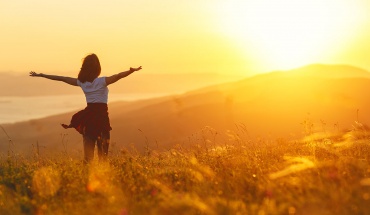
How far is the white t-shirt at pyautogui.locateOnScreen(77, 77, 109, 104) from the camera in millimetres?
10766

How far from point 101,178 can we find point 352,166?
3.33m

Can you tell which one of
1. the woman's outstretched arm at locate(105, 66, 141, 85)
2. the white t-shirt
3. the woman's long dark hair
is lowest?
the white t-shirt

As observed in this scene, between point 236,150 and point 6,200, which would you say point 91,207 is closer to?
point 6,200

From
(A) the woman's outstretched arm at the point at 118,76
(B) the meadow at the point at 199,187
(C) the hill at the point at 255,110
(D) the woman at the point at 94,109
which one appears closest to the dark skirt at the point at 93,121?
(D) the woman at the point at 94,109

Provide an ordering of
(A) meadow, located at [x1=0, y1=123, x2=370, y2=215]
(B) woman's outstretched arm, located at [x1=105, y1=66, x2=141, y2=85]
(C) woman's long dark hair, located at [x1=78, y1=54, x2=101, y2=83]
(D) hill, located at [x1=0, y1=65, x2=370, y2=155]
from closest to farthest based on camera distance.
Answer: (A) meadow, located at [x1=0, y1=123, x2=370, y2=215], (B) woman's outstretched arm, located at [x1=105, y1=66, x2=141, y2=85], (C) woman's long dark hair, located at [x1=78, y1=54, x2=101, y2=83], (D) hill, located at [x1=0, y1=65, x2=370, y2=155]

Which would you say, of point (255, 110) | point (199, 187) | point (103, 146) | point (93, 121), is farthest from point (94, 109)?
point (255, 110)

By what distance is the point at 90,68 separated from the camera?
35.6 ft

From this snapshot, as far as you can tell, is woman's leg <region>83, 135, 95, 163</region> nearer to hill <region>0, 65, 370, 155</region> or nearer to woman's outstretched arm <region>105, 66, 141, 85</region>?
woman's outstretched arm <region>105, 66, 141, 85</region>

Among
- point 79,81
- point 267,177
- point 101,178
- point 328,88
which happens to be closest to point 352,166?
point 267,177

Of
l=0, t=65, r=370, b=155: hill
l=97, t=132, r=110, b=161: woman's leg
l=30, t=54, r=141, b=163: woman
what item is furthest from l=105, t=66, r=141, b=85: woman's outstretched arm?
l=0, t=65, r=370, b=155: hill

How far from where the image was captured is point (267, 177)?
7.89 metres

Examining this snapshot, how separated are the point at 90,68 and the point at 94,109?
723mm

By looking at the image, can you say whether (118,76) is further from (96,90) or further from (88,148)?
(88,148)

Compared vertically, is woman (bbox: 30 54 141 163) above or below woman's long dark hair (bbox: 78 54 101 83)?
below
